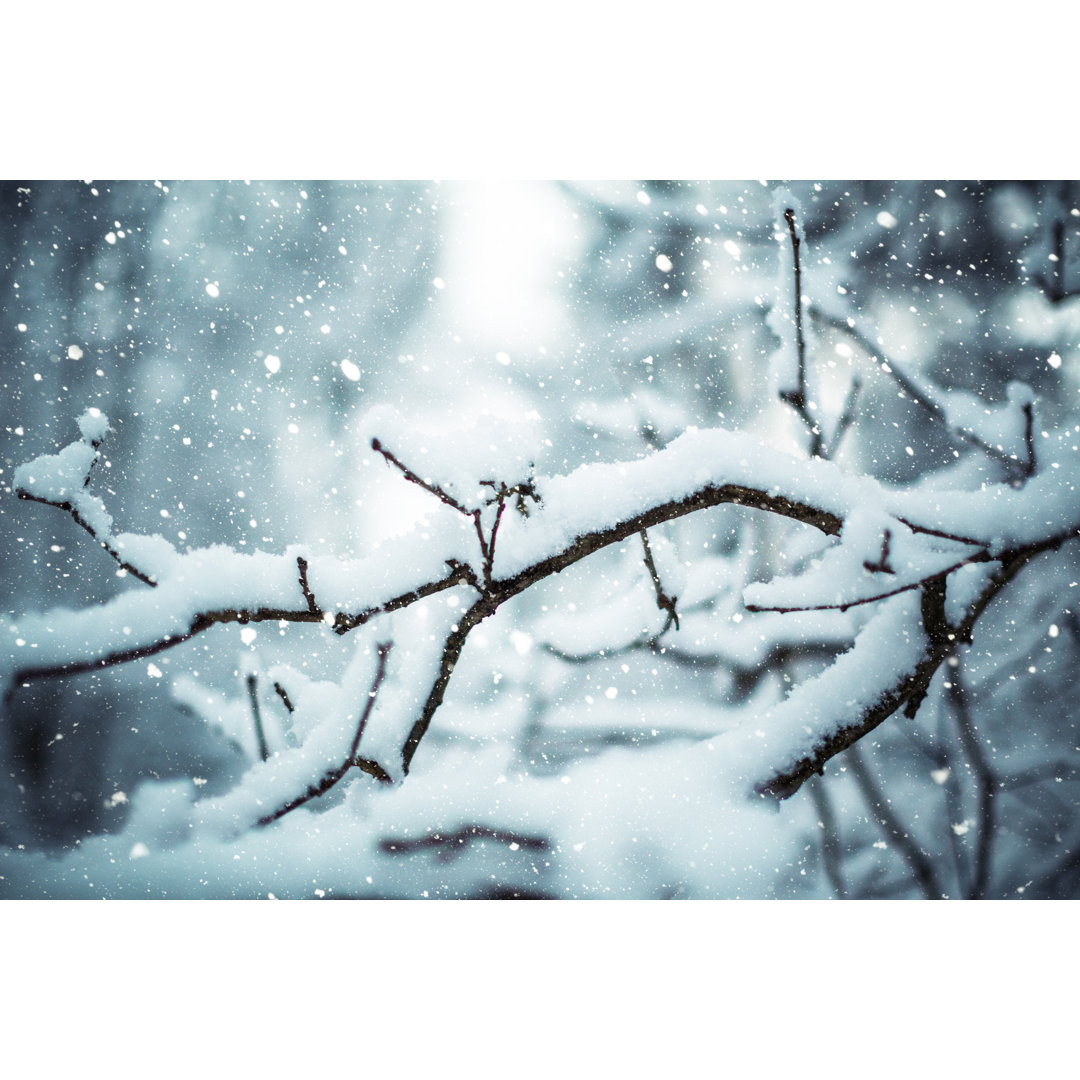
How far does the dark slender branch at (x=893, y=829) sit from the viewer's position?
3.47 feet

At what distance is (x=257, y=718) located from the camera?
1089mm

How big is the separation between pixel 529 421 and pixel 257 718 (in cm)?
65

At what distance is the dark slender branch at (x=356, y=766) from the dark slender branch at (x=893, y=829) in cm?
72

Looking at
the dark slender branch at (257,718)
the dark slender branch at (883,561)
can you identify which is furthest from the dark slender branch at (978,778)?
the dark slender branch at (257,718)

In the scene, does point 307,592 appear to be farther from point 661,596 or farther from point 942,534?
point 942,534

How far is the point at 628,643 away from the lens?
1.11m

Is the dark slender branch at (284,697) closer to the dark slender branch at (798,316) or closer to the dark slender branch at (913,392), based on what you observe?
the dark slender branch at (798,316)

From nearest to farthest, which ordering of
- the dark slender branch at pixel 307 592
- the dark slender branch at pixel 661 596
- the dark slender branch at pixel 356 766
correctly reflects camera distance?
the dark slender branch at pixel 307 592 → the dark slender branch at pixel 356 766 → the dark slender branch at pixel 661 596
